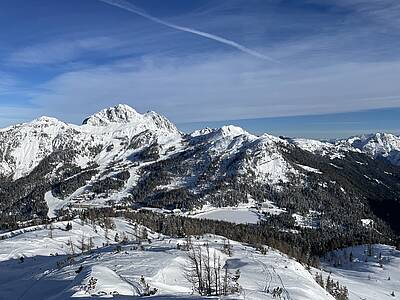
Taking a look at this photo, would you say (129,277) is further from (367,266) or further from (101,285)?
(367,266)

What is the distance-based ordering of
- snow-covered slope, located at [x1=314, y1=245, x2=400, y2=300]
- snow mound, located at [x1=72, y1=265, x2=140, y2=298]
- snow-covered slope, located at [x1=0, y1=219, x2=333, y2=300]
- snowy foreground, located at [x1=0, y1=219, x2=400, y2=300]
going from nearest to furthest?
1. snow mound, located at [x1=72, y1=265, x2=140, y2=298]
2. snow-covered slope, located at [x1=0, y1=219, x2=333, y2=300]
3. snowy foreground, located at [x1=0, y1=219, x2=400, y2=300]
4. snow-covered slope, located at [x1=314, y1=245, x2=400, y2=300]

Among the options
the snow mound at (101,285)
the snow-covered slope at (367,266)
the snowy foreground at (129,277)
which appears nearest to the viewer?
the snow mound at (101,285)

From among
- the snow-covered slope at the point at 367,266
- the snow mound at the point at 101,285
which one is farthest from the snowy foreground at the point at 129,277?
the snow-covered slope at the point at 367,266

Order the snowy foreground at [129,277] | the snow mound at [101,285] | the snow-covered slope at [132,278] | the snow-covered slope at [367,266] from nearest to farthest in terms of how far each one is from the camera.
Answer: the snow mound at [101,285] → the snow-covered slope at [132,278] → the snowy foreground at [129,277] → the snow-covered slope at [367,266]

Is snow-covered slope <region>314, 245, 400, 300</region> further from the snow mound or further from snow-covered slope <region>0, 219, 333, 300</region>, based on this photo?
the snow mound

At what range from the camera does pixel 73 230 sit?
117500 mm

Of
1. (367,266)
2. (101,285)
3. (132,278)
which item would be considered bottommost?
(367,266)

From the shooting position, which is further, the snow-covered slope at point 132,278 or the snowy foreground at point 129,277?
the snowy foreground at point 129,277

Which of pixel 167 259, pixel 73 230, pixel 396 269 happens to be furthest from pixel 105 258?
pixel 396 269

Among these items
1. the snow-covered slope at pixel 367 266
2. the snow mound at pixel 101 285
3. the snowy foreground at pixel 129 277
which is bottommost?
the snow-covered slope at pixel 367 266

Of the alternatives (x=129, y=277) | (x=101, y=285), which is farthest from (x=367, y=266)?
(x=101, y=285)

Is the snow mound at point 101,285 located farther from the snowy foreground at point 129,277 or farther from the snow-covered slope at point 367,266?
the snow-covered slope at point 367,266

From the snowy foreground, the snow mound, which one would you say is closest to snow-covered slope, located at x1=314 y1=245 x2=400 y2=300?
the snowy foreground

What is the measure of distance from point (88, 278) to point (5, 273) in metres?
18.6
